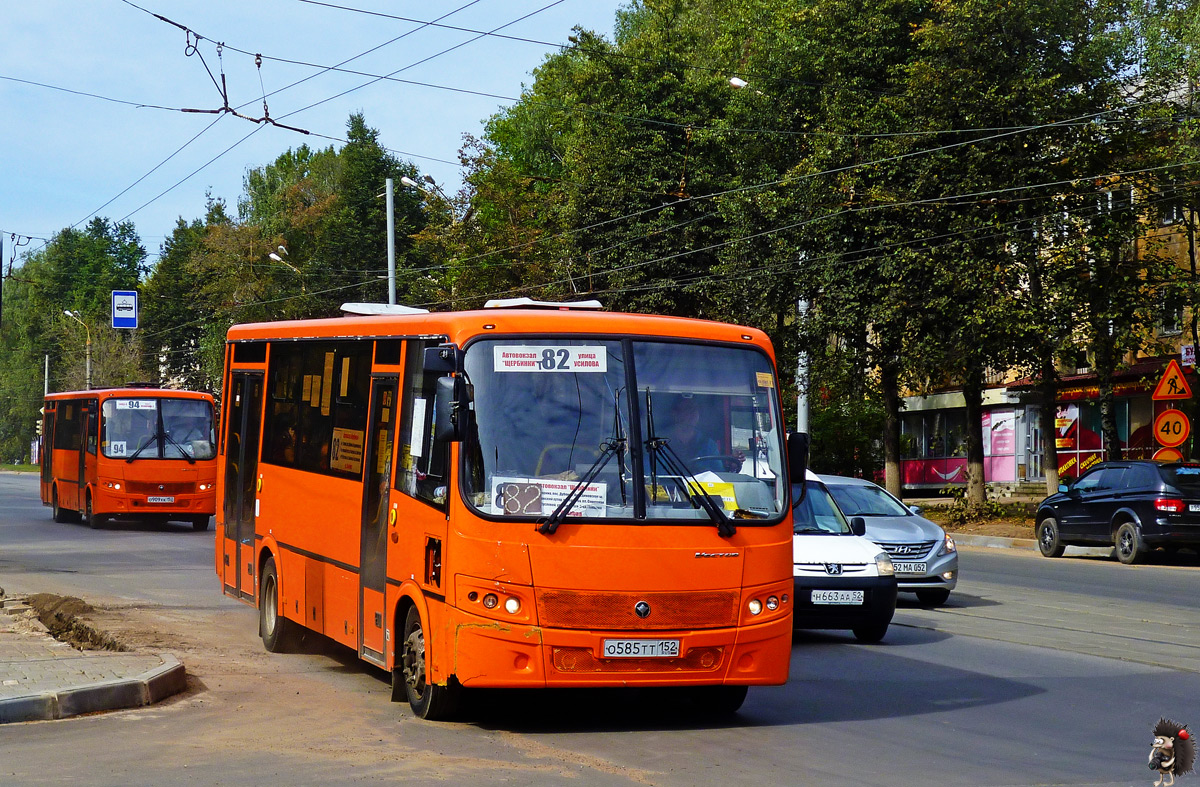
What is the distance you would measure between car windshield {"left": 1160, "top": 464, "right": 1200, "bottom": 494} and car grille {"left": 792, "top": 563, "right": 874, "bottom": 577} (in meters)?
13.0

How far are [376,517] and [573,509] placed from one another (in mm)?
1948

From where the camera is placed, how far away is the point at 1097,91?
32.5 m

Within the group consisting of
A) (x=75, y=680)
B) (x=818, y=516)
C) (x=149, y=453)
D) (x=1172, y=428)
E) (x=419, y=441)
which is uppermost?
(x=1172, y=428)

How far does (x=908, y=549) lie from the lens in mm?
16047

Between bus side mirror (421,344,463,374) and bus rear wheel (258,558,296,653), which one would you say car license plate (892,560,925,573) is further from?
bus side mirror (421,344,463,374)

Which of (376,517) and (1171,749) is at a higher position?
(376,517)

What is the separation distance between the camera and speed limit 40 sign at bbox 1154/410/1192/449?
26.8 metres

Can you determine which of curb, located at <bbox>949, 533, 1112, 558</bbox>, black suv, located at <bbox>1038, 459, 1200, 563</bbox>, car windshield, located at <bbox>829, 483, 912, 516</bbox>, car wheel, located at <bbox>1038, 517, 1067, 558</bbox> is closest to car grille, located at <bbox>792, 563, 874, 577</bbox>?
car windshield, located at <bbox>829, 483, 912, 516</bbox>

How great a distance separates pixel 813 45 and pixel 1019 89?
7.43 meters

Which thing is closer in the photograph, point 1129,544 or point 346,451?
point 346,451

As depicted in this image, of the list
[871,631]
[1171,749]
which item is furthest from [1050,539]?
[1171,749]

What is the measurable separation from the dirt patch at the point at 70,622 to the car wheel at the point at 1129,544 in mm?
17362

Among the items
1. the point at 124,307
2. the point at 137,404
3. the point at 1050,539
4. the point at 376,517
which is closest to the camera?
the point at 376,517

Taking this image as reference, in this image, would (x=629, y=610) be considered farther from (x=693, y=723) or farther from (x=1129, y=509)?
(x=1129, y=509)
